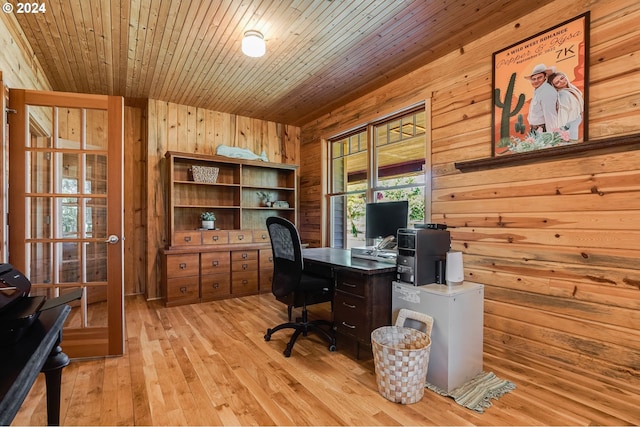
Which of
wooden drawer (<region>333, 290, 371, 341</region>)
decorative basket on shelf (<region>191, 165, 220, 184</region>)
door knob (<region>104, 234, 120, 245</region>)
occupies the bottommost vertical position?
wooden drawer (<region>333, 290, 371, 341</region>)

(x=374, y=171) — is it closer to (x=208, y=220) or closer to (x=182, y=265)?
(x=208, y=220)

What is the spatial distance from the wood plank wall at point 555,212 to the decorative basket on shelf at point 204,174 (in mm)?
2922

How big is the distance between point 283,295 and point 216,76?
257 centimetres

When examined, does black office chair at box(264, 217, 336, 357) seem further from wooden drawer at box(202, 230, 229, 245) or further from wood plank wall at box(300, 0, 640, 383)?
wooden drawer at box(202, 230, 229, 245)

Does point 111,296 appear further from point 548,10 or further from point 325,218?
point 548,10

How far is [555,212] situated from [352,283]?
60.8 inches

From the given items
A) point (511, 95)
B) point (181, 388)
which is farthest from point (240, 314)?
point (511, 95)

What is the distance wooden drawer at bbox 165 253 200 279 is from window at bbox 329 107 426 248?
6.29ft

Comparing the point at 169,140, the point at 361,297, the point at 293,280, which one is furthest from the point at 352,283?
the point at 169,140

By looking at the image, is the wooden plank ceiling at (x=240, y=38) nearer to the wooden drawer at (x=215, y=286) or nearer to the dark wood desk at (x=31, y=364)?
the dark wood desk at (x=31, y=364)

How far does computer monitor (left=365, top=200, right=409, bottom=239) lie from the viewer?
2.84 metres

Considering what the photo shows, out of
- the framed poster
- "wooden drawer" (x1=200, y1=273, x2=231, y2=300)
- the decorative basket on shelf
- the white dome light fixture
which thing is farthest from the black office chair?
the decorative basket on shelf

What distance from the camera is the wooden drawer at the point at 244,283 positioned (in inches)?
167

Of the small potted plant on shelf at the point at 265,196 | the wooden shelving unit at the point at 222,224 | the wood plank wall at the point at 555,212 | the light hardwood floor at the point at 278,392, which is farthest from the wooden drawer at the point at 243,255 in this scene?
the wood plank wall at the point at 555,212
